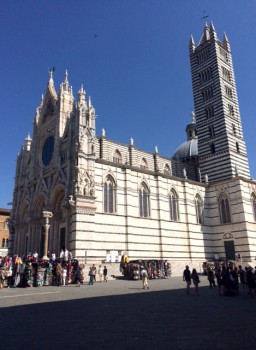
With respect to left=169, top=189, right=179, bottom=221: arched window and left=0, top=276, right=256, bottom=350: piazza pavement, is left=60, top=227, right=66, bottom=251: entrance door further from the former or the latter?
left=0, top=276, right=256, bottom=350: piazza pavement

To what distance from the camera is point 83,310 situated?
996 cm

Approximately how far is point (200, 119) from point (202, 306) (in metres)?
35.1

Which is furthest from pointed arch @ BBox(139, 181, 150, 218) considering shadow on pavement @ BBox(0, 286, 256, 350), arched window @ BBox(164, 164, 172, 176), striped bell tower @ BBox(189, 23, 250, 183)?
shadow on pavement @ BBox(0, 286, 256, 350)

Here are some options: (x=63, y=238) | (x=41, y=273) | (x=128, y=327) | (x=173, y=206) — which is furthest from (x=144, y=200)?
(x=128, y=327)

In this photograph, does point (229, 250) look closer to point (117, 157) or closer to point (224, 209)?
point (224, 209)

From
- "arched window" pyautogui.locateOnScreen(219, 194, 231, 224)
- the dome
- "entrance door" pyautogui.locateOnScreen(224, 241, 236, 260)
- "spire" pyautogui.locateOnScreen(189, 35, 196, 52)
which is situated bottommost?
"entrance door" pyautogui.locateOnScreen(224, 241, 236, 260)

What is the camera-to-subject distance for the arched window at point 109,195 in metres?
29.3

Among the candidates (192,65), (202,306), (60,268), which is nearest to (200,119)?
(192,65)

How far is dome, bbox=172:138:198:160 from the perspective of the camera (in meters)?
48.2

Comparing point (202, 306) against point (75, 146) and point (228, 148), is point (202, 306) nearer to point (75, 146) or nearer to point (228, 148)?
point (75, 146)

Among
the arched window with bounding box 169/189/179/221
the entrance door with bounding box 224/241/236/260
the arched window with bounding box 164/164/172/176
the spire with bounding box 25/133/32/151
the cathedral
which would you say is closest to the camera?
the cathedral

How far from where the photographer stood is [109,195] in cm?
2980

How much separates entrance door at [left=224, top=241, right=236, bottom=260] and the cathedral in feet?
0.38

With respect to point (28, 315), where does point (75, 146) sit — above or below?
above
